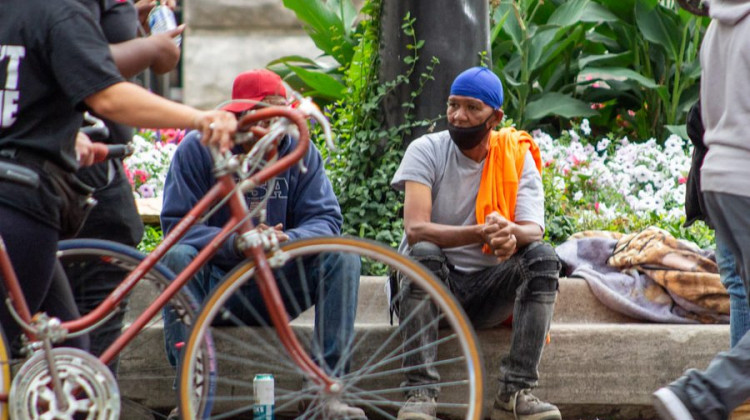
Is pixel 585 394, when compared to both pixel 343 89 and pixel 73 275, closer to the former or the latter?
pixel 73 275

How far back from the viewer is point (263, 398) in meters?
4.33

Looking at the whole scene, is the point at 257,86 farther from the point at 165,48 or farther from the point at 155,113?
the point at 155,113

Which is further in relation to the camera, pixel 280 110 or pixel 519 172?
pixel 519 172

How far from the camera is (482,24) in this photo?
22.3 ft

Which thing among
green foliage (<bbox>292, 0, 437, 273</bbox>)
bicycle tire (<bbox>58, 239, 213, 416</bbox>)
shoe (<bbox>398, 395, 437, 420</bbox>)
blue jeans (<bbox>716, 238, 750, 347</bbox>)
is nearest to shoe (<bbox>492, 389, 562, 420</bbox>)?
shoe (<bbox>398, 395, 437, 420</bbox>)

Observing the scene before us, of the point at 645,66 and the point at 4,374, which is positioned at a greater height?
the point at 4,374

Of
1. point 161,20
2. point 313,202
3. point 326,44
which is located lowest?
point 326,44

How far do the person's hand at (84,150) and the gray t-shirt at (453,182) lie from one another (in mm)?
1800

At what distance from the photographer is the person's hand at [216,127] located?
3492 mm

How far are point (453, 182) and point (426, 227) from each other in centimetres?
30

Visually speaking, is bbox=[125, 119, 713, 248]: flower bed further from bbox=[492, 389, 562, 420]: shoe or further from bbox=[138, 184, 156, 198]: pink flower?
bbox=[492, 389, 562, 420]: shoe

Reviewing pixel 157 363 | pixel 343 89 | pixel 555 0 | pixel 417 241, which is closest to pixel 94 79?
pixel 157 363

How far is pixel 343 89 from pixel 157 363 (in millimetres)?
3202

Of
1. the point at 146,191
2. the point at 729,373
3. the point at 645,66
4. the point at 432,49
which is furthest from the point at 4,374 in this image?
the point at 645,66
